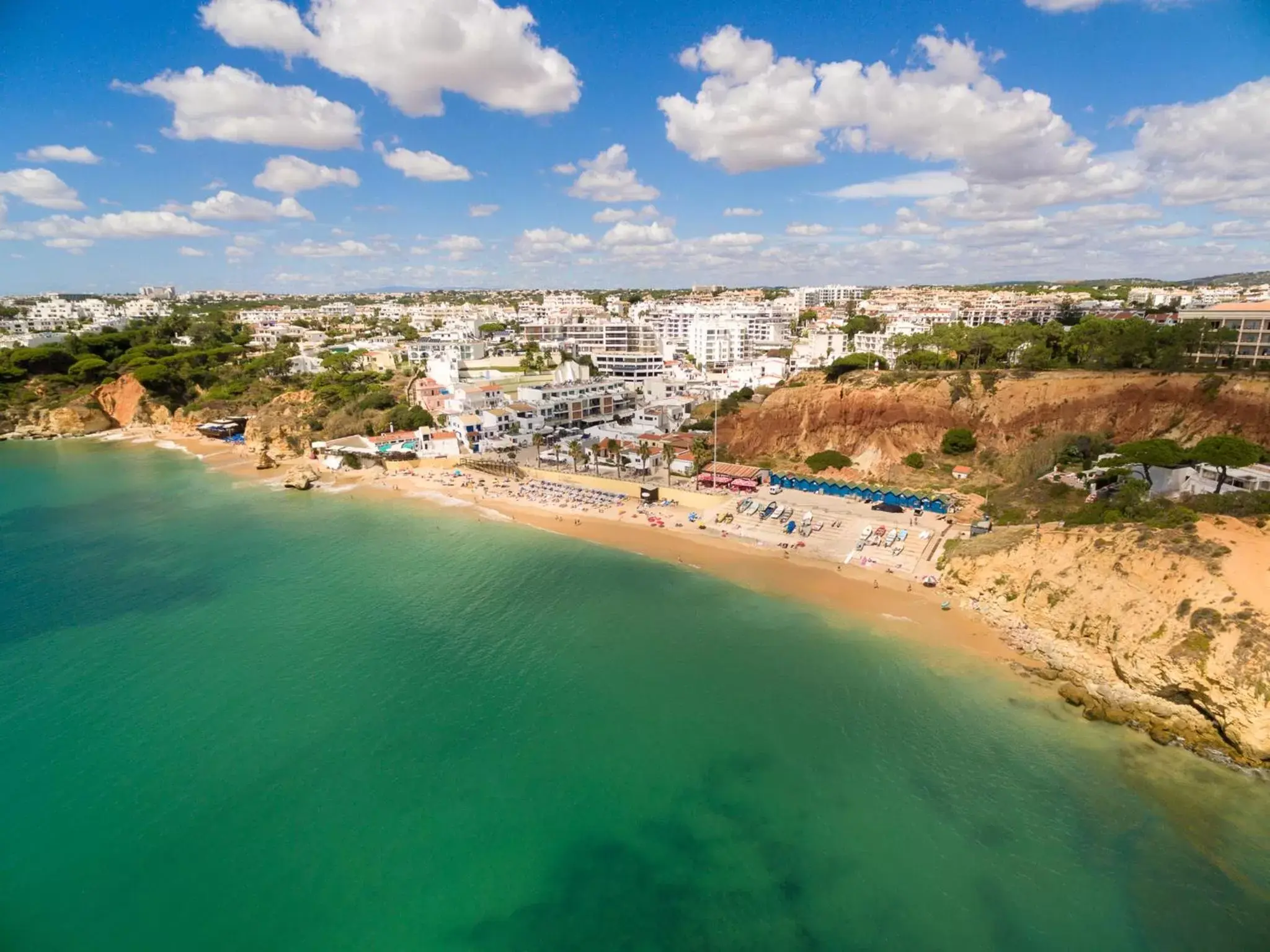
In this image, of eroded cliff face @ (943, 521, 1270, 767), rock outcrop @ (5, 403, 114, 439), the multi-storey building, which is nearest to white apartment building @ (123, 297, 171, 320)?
rock outcrop @ (5, 403, 114, 439)

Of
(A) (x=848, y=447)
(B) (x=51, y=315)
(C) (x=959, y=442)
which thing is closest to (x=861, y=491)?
(A) (x=848, y=447)

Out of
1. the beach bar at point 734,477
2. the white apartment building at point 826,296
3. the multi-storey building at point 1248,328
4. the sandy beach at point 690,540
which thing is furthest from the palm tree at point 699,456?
the white apartment building at point 826,296

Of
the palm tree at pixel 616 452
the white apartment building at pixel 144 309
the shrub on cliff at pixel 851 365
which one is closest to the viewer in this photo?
the palm tree at pixel 616 452

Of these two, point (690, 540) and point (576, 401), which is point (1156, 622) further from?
point (576, 401)

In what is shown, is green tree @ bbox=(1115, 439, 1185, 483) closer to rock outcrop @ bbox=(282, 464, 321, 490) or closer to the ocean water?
the ocean water

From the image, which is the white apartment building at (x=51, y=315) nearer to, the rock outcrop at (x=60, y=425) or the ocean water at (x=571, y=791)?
the rock outcrop at (x=60, y=425)

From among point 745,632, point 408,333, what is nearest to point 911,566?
point 745,632
